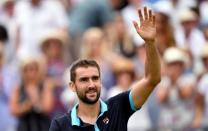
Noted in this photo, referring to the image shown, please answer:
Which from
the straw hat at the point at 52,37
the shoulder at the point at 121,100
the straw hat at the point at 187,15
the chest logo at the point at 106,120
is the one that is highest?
the straw hat at the point at 187,15

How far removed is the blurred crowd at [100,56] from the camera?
40.3 ft

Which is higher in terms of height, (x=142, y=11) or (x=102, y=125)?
(x=142, y=11)

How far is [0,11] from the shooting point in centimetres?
1548

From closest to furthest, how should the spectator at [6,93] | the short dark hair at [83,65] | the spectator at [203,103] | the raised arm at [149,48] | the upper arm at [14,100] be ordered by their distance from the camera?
1. the raised arm at [149,48]
2. the short dark hair at [83,65]
3. the spectator at [203,103]
4. the upper arm at [14,100]
5. the spectator at [6,93]

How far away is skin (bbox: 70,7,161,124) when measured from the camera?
8.20 meters

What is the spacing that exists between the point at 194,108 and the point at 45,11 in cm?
388

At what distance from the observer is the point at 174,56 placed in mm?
12750

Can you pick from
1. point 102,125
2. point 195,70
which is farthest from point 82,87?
point 195,70

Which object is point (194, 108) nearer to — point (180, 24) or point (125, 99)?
point (180, 24)

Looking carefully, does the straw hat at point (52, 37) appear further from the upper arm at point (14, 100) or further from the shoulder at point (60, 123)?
the shoulder at point (60, 123)

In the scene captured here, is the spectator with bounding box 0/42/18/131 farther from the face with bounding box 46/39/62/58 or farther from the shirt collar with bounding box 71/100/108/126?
the shirt collar with bounding box 71/100/108/126

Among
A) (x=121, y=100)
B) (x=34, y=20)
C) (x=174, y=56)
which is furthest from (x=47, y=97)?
(x=121, y=100)

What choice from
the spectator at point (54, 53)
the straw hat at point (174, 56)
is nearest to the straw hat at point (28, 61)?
the spectator at point (54, 53)

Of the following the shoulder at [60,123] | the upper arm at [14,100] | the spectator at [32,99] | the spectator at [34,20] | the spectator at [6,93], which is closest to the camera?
the shoulder at [60,123]
